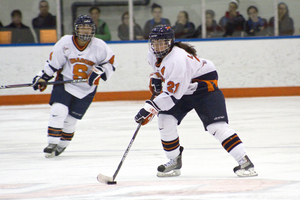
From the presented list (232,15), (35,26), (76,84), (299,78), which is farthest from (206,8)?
(76,84)

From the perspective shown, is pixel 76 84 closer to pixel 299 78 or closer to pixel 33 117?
pixel 33 117

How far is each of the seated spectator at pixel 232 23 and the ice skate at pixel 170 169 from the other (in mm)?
4813

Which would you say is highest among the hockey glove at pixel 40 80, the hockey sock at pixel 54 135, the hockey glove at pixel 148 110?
the hockey glove at pixel 40 80

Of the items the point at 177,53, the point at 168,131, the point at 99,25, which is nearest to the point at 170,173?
the point at 168,131

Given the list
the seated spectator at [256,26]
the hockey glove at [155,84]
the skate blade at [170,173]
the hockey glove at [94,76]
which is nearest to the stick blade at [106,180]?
the skate blade at [170,173]

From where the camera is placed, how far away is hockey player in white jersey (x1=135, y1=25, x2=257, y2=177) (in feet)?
7.71

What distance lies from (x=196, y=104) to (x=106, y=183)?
65 centimetres

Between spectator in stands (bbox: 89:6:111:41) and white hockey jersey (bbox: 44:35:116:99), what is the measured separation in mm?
3645

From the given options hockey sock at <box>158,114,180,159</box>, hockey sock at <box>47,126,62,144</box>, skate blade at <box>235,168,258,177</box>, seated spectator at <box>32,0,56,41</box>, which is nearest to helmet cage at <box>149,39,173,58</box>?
hockey sock at <box>158,114,180,159</box>

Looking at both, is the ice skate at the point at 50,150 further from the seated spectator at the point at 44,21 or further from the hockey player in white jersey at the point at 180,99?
the seated spectator at the point at 44,21

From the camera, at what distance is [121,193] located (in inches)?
84.2

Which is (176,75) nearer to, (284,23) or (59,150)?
(59,150)

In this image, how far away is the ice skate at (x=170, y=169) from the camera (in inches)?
98.8

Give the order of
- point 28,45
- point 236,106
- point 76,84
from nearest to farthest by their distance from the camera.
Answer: point 76,84
point 236,106
point 28,45
